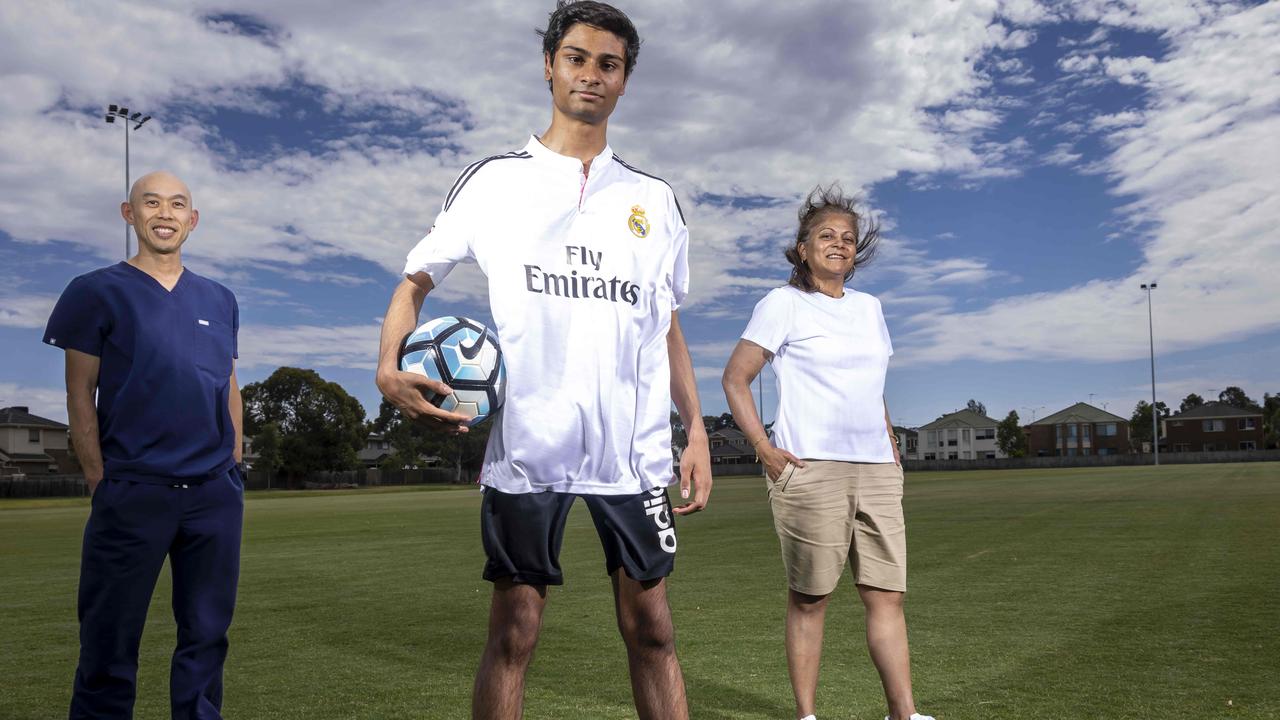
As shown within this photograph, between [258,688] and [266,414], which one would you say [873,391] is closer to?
[258,688]

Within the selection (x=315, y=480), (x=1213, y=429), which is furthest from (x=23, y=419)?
(x=1213, y=429)

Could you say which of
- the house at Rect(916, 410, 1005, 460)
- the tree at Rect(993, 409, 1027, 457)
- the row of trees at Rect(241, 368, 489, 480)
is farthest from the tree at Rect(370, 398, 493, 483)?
the house at Rect(916, 410, 1005, 460)

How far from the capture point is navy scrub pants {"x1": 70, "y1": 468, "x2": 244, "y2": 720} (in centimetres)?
353

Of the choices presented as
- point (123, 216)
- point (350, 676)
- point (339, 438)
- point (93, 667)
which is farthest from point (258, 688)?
point (339, 438)

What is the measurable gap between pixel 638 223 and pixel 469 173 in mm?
542

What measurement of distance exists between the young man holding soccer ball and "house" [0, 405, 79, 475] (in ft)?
316

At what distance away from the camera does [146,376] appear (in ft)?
11.9

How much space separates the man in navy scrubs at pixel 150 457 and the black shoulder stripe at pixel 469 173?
1.46 metres

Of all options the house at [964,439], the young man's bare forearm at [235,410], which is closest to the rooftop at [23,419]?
the young man's bare forearm at [235,410]

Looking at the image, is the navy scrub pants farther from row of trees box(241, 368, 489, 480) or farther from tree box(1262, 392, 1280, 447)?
tree box(1262, 392, 1280, 447)

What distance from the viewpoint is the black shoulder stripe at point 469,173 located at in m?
2.97

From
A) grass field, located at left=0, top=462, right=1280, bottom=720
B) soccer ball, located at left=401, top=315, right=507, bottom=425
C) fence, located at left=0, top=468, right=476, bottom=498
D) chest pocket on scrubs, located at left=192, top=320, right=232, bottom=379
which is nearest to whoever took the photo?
soccer ball, located at left=401, top=315, right=507, bottom=425

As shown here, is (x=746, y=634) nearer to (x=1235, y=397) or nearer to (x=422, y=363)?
(x=422, y=363)

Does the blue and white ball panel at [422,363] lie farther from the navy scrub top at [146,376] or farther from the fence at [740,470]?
the fence at [740,470]
